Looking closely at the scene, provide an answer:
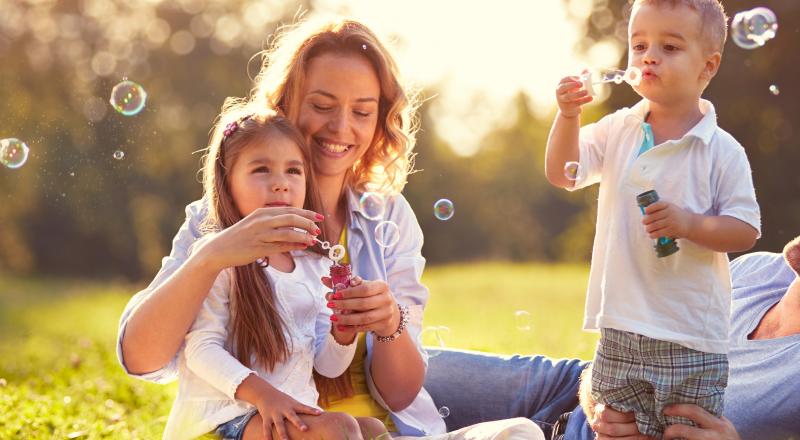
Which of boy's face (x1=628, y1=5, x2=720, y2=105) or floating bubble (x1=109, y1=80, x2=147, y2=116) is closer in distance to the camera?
boy's face (x1=628, y1=5, x2=720, y2=105)

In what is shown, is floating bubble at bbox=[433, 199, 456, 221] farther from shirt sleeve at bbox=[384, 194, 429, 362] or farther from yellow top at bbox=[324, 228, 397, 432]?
yellow top at bbox=[324, 228, 397, 432]

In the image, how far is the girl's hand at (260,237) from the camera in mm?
2543

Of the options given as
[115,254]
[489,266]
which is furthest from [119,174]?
[489,266]

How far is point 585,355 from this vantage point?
6402mm

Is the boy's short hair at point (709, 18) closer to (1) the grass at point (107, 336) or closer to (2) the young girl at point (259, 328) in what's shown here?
(2) the young girl at point (259, 328)

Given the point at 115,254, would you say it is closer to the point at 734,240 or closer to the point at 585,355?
the point at 585,355

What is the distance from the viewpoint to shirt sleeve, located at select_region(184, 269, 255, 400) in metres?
2.65

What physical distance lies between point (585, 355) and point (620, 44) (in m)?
7.34

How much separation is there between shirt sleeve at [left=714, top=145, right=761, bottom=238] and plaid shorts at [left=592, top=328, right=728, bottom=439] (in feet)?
1.25

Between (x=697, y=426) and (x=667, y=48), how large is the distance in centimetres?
101

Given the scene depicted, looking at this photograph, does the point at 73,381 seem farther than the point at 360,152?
Yes

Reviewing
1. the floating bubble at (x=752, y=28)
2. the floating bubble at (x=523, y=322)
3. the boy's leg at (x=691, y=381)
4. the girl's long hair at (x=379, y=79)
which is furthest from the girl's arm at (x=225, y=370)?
the floating bubble at (x=752, y=28)

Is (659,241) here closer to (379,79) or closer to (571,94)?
(571,94)

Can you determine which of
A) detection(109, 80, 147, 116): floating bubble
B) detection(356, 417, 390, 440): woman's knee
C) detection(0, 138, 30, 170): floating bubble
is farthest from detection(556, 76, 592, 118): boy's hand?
detection(0, 138, 30, 170): floating bubble
